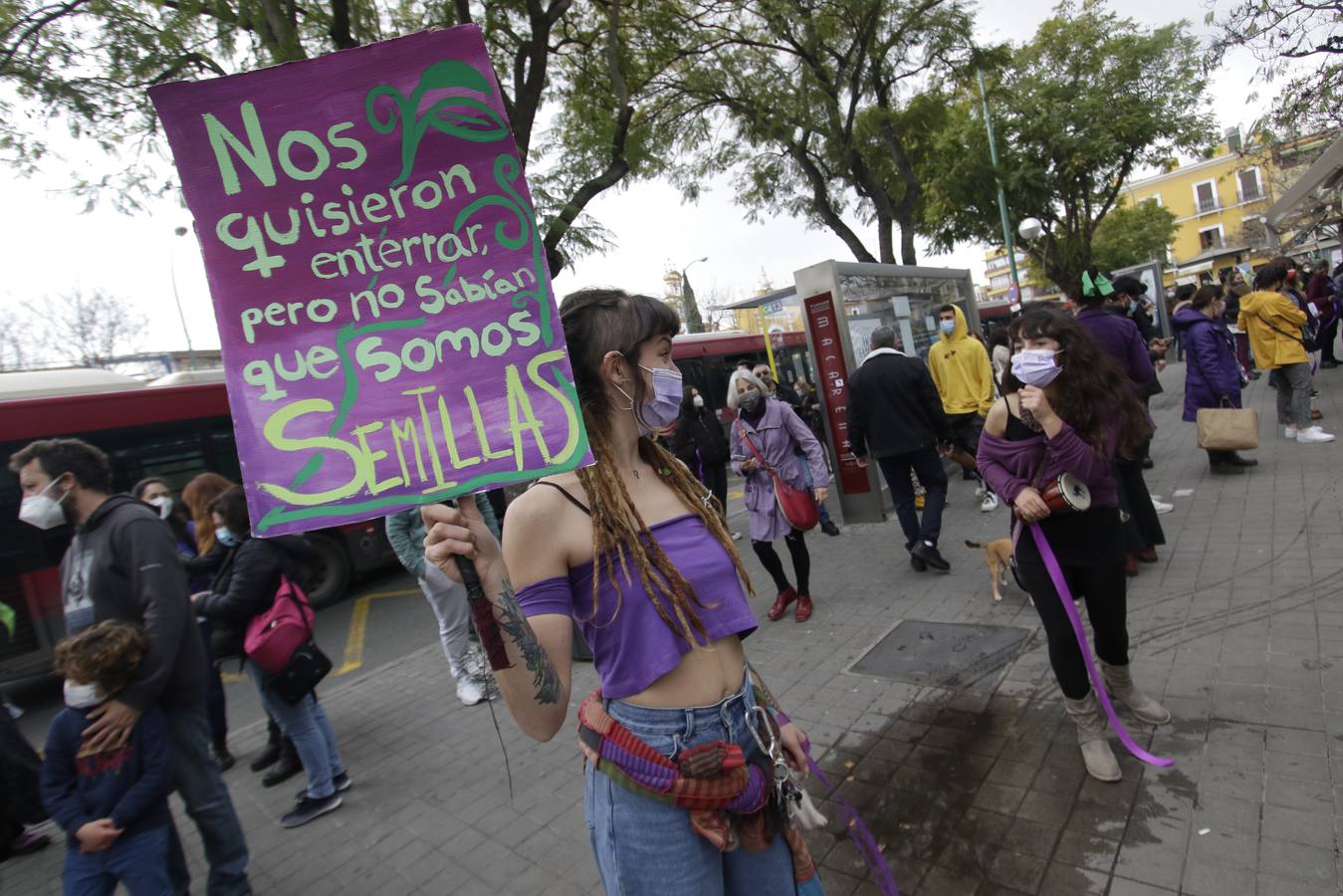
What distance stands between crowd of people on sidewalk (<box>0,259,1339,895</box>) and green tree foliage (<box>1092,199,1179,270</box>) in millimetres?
42779

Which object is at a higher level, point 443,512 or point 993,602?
point 443,512

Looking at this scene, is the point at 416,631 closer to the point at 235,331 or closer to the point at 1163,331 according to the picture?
the point at 235,331

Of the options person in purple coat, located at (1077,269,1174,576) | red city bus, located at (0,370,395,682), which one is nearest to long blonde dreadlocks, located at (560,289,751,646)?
person in purple coat, located at (1077,269,1174,576)

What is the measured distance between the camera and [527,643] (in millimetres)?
1347

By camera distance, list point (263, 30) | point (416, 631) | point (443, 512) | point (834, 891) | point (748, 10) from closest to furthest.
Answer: point (443, 512) → point (834, 891) → point (263, 30) → point (416, 631) → point (748, 10)

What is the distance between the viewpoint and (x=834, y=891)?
2.50 meters

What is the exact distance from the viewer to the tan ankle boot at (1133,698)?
302 cm

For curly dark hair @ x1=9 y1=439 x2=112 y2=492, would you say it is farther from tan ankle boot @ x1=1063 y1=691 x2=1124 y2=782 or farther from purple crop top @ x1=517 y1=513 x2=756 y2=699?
tan ankle boot @ x1=1063 y1=691 x2=1124 y2=782

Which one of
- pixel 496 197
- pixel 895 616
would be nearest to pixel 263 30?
pixel 496 197

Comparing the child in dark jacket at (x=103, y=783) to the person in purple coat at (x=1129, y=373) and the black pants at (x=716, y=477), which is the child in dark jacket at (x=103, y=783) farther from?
the black pants at (x=716, y=477)

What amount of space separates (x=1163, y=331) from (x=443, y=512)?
21.7m

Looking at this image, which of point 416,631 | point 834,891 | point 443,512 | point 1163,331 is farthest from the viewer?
point 1163,331

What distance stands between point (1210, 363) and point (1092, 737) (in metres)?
5.30

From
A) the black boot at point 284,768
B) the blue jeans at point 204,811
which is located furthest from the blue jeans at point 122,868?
the black boot at point 284,768
